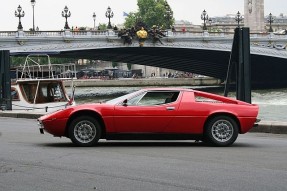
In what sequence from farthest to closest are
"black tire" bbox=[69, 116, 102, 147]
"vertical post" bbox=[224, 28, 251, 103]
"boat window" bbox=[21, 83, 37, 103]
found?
"boat window" bbox=[21, 83, 37, 103], "vertical post" bbox=[224, 28, 251, 103], "black tire" bbox=[69, 116, 102, 147]

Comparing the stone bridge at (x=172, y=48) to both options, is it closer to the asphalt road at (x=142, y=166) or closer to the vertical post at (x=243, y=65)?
the vertical post at (x=243, y=65)

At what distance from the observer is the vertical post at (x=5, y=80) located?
2709 cm

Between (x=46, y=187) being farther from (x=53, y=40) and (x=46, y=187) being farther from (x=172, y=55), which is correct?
(x=172, y=55)

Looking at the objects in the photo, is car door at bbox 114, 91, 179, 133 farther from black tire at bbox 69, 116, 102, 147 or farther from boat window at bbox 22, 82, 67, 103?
boat window at bbox 22, 82, 67, 103

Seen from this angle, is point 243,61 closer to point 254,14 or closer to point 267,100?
point 267,100

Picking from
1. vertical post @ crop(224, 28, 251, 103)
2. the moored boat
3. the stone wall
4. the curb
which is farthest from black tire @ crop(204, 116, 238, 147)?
the stone wall

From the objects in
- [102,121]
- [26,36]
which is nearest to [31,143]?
[102,121]

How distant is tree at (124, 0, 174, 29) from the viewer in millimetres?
112875

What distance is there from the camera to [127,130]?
38.2 ft

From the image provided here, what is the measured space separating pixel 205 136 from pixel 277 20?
555ft

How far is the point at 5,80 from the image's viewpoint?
27.5 m

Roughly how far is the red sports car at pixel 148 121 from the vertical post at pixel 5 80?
52.3 feet

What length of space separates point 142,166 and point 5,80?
63.7 ft

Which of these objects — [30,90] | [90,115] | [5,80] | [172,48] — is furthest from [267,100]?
[90,115]
